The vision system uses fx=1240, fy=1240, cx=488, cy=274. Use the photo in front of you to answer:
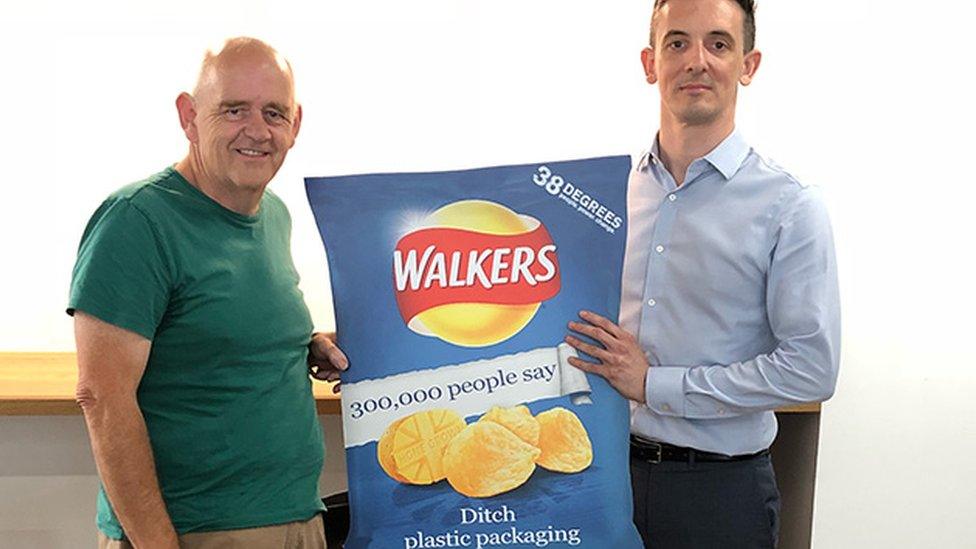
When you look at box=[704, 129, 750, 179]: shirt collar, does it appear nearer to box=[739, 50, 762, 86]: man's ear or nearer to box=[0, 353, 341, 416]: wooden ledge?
box=[739, 50, 762, 86]: man's ear

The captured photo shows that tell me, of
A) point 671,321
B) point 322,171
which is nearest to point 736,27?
point 671,321

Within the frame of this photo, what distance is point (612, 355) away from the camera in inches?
67.9

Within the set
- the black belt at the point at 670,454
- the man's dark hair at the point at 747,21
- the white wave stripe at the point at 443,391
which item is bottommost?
the black belt at the point at 670,454

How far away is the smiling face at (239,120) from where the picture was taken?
1.64 meters

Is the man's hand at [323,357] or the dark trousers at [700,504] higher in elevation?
the man's hand at [323,357]

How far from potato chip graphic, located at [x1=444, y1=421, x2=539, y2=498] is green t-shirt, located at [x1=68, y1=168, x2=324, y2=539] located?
22 cm

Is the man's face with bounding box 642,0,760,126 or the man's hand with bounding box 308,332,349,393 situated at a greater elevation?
the man's face with bounding box 642,0,760,126

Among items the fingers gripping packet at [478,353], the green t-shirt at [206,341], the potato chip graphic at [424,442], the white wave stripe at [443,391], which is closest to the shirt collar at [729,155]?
the fingers gripping packet at [478,353]

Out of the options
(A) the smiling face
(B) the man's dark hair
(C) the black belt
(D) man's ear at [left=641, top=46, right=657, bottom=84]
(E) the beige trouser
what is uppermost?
(B) the man's dark hair

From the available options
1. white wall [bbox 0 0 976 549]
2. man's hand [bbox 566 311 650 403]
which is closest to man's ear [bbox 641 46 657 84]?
man's hand [bbox 566 311 650 403]

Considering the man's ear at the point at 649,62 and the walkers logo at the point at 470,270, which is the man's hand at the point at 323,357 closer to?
the walkers logo at the point at 470,270

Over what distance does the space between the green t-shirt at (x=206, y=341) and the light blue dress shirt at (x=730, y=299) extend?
528 mm

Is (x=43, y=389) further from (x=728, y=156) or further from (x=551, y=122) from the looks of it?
(x=728, y=156)

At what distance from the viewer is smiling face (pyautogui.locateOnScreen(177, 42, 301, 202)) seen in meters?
1.64
